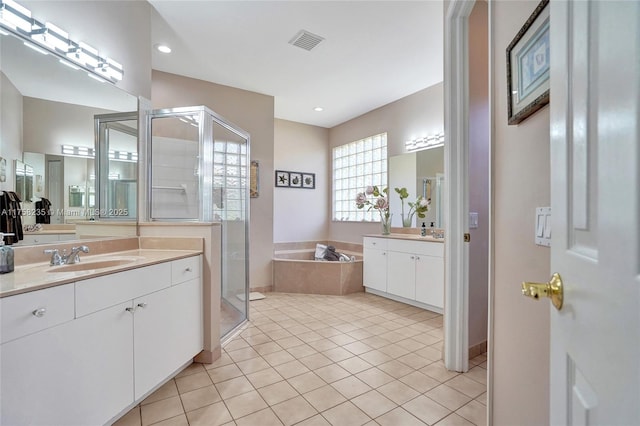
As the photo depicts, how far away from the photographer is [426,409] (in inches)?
63.8

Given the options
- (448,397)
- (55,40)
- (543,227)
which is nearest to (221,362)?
(448,397)

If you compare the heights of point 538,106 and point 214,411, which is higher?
point 538,106

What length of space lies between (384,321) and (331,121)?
3.56m

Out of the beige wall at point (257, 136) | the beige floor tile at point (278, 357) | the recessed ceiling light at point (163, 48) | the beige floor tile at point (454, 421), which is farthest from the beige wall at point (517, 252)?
the beige wall at point (257, 136)

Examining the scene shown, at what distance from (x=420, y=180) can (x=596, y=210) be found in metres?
3.61

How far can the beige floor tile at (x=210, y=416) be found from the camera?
1.52m

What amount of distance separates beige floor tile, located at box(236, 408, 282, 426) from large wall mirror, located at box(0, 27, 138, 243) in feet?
5.16

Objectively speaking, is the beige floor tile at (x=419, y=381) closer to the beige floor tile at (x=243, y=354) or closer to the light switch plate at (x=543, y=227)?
the beige floor tile at (x=243, y=354)

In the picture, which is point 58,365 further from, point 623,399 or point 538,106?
point 538,106

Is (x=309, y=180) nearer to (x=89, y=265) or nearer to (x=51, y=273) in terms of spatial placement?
(x=89, y=265)

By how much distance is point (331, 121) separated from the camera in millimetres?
5234

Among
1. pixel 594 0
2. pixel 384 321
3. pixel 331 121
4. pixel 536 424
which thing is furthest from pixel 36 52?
pixel 331 121

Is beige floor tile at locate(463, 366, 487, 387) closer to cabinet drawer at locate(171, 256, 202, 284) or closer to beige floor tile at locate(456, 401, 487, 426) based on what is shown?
beige floor tile at locate(456, 401, 487, 426)

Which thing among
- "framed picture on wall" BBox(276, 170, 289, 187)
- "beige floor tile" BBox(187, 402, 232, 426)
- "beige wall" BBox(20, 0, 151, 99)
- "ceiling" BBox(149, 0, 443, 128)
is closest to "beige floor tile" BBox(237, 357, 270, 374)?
"beige floor tile" BBox(187, 402, 232, 426)
